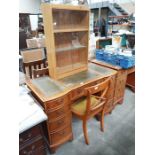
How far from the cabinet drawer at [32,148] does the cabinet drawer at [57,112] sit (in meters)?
0.23

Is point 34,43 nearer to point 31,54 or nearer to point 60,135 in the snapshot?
point 31,54

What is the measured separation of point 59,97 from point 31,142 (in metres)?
0.47

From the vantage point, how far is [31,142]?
50.2 inches

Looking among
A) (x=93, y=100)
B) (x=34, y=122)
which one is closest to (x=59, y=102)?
(x=34, y=122)

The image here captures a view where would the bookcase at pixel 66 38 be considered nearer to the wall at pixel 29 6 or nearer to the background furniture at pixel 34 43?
the background furniture at pixel 34 43

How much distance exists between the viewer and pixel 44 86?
5.34ft

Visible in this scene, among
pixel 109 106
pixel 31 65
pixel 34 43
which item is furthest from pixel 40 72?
pixel 34 43

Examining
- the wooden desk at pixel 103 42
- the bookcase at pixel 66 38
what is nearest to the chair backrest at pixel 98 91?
the bookcase at pixel 66 38

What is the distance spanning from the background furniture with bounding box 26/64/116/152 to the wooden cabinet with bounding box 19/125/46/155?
177 mm

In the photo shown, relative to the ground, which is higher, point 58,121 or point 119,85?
point 119,85
